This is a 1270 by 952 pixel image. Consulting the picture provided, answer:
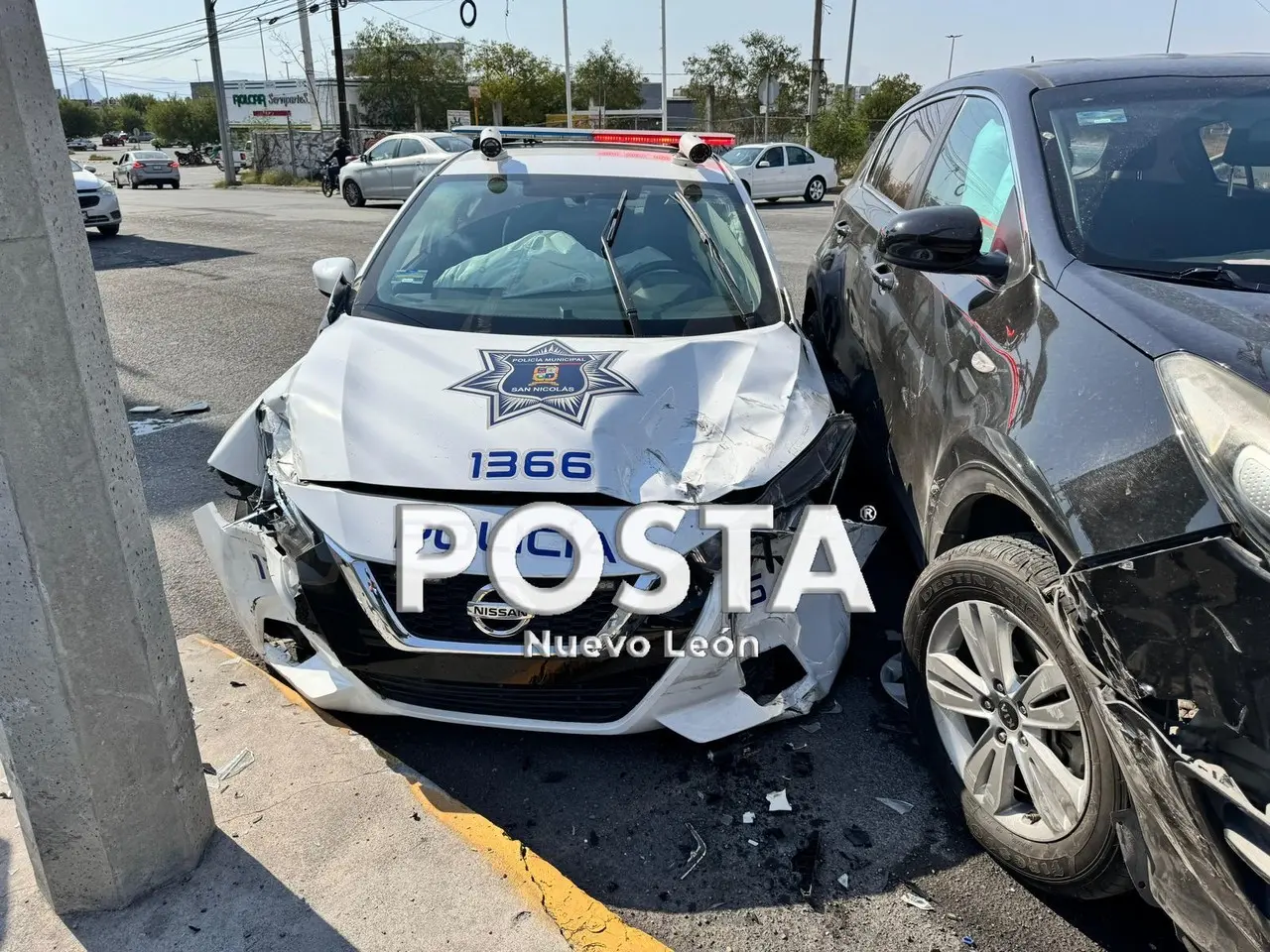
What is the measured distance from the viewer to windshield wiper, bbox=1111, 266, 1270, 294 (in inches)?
89.1

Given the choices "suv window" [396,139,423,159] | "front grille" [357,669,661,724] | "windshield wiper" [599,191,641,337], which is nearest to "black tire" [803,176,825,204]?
"suv window" [396,139,423,159]

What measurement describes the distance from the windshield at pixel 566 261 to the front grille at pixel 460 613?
47.7 inches

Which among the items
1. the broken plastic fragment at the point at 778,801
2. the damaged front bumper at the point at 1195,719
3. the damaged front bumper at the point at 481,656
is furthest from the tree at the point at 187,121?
the damaged front bumper at the point at 1195,719

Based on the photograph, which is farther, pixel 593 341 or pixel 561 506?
pixel 593 341

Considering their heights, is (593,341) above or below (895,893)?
above

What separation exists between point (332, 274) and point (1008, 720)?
3.05 metres

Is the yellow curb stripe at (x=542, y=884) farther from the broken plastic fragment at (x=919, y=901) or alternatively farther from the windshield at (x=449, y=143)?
the windshield at (x=449, y=143)

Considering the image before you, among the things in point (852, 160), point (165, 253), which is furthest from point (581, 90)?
point (165, 253)

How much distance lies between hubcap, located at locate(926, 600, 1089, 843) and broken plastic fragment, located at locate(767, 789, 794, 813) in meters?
0.46

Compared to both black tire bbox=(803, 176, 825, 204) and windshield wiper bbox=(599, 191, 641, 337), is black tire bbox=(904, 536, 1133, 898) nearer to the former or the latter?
windshield wiper bbox=(599, 191, 641, 337)

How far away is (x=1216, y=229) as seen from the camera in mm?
2578

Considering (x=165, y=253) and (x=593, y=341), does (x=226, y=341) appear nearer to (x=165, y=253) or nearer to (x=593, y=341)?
(x=593, y=341)

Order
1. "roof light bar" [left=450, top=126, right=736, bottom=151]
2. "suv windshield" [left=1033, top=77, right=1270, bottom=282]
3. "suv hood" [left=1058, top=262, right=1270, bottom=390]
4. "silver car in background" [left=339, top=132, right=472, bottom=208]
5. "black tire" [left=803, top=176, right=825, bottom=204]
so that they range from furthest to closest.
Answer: "black tire" [left=803, top=176, right=825, bottom=204] < "silver car in background" [left=339, top=132, right=472, bottom=208] < "roof light bar" [left=450, top=126, right=736, bottom=151] < "suv windshield" [left=1033, top=77, right=1270, bottom=282] < "suv hood" [left=1058, top=262, right=1270, bottom=390]

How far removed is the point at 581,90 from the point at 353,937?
59.5 meters
